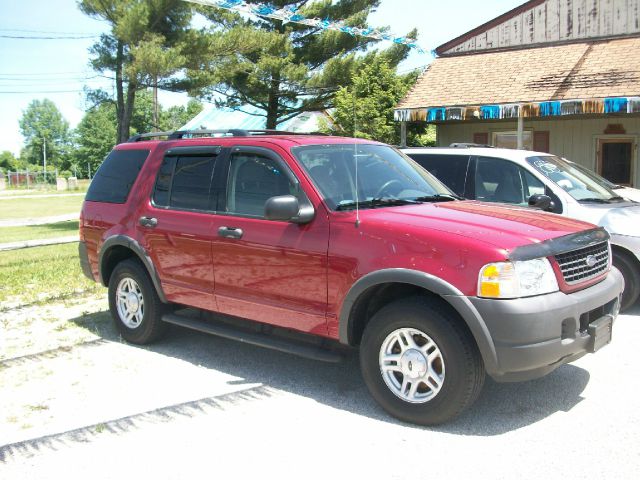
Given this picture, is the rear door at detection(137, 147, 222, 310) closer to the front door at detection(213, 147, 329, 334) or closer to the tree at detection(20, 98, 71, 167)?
the front door at detection(213, 147, 329, 334)

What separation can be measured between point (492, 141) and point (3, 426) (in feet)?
50.9

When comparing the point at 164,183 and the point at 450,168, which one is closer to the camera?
the point at 164,183

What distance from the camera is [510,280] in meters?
3.79

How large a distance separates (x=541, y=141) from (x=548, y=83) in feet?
7.18

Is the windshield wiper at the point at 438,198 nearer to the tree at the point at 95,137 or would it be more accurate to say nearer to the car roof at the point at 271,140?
the car roof at the point at 271,140

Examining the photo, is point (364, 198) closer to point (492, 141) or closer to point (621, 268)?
point (621, 268)

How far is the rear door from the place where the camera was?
530 cm

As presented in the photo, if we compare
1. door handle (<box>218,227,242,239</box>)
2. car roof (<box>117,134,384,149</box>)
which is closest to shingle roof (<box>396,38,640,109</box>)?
car roof (<box>117,134,384,149</box>)

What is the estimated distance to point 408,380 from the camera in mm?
4145

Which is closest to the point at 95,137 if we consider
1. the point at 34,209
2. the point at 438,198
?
the point at 34,209

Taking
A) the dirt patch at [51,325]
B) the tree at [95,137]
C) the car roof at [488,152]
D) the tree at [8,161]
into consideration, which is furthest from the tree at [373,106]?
the tree at [8,161]

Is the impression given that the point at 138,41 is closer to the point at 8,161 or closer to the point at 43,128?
the point at 8,161

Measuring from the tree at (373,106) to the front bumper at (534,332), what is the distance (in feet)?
50.8

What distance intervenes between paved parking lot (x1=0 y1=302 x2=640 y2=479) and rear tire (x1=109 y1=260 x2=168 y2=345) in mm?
357
